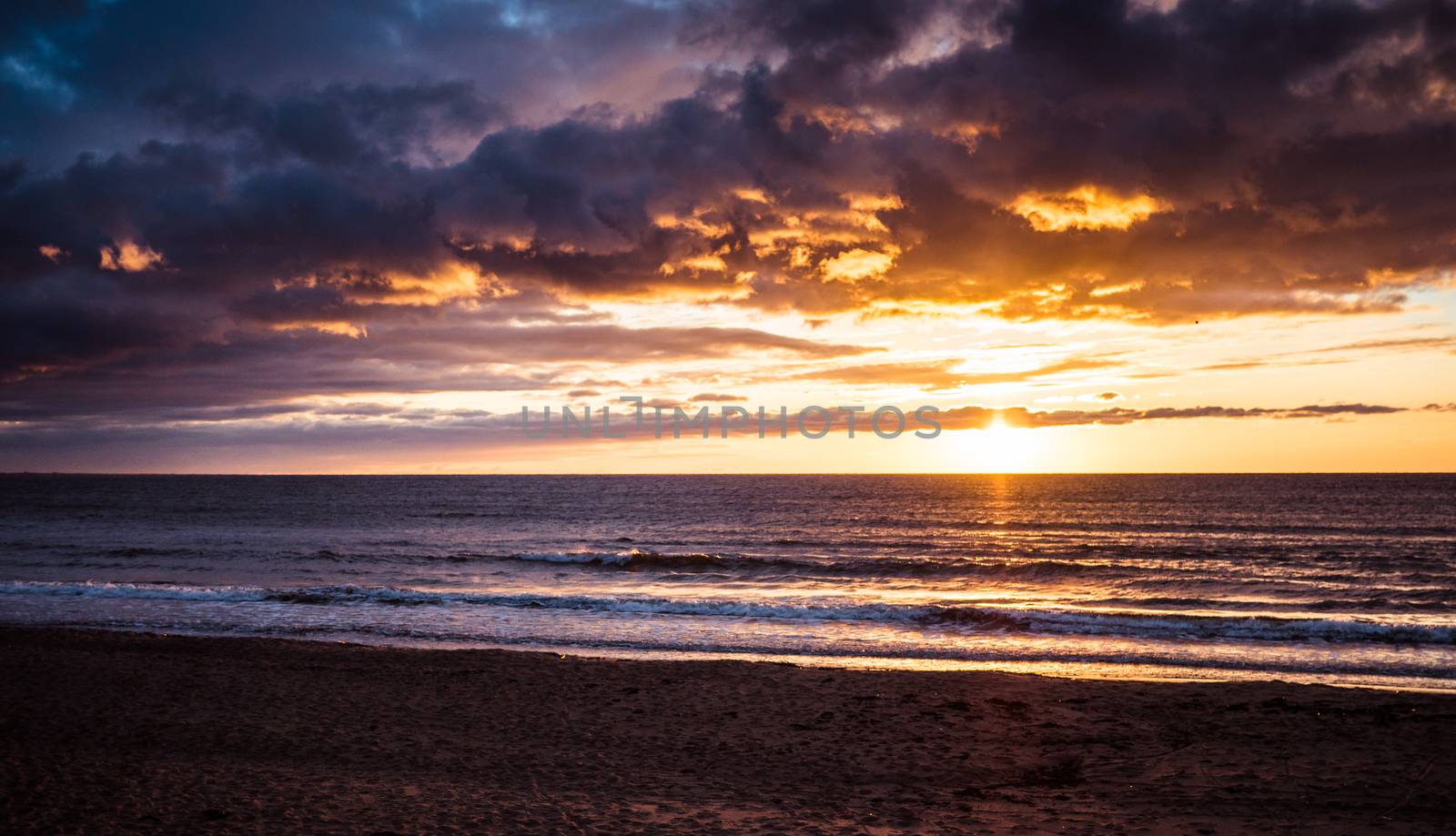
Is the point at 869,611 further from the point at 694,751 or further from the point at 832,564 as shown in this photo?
the point at 694,751

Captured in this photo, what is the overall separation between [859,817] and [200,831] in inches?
240

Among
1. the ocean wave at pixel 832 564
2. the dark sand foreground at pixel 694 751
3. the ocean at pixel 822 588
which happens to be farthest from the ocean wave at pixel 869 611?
the ocean wave at pixel 832 564

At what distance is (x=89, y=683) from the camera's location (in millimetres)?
14430

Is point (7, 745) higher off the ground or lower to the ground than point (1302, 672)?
higher

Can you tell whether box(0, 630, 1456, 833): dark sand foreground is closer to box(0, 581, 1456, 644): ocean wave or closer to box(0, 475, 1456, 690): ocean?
box(0, 475, 1456, 690): ocean

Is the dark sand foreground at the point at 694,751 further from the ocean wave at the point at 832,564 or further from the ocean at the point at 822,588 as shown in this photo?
the ocean wave at the point at 832,564

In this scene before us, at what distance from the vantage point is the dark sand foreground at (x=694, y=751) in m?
8.55

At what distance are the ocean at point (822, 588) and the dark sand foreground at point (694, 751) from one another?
394 cm

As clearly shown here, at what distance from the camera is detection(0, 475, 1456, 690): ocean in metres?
19.8

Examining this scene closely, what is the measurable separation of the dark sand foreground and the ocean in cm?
394

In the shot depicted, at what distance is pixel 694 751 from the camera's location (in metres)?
10.9

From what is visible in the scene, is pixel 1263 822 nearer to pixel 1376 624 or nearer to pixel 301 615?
pixel 1376 624

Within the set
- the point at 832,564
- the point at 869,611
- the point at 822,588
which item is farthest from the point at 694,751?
the point at 832,564

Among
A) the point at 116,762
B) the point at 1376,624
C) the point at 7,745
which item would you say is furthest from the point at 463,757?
the point at 1376,624
